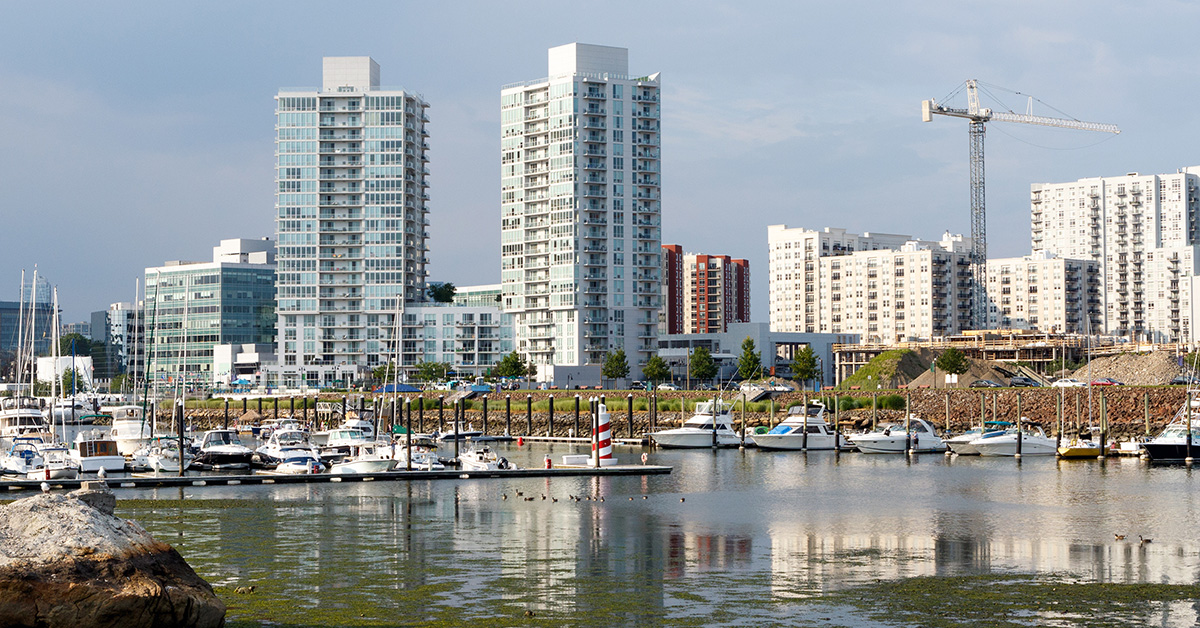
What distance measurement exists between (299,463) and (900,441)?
4308 cm

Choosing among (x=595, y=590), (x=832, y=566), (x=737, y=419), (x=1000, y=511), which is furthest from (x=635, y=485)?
(x=737, y=419)

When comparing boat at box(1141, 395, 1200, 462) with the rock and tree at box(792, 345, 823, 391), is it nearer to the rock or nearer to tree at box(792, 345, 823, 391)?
the rock

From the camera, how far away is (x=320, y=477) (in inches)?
2459

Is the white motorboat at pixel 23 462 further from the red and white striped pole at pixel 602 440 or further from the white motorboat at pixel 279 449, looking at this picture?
the red and white striped pole at pixel 602 440

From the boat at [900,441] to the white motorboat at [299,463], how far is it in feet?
131

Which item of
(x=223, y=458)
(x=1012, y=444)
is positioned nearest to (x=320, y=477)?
(x=223, y=458)

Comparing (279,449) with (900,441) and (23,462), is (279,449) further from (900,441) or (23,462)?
(900,441)

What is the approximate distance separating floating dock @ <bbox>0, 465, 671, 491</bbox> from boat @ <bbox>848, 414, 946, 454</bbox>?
99.4 ft

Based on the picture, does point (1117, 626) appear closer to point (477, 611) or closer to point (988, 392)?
point (477, 611)

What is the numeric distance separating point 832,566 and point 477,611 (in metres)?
11.6

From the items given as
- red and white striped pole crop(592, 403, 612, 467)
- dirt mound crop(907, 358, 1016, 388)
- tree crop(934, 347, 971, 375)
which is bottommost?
red and white striped pole crop(592, 403, 612, 467)

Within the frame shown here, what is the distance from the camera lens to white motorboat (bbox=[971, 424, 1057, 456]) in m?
85.6

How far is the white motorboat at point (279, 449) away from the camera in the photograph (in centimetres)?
7744

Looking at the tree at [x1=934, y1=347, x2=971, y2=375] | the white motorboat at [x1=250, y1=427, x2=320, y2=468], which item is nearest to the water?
the white motorboat at [x1=250, y1=427, x2=320, y2=468]
